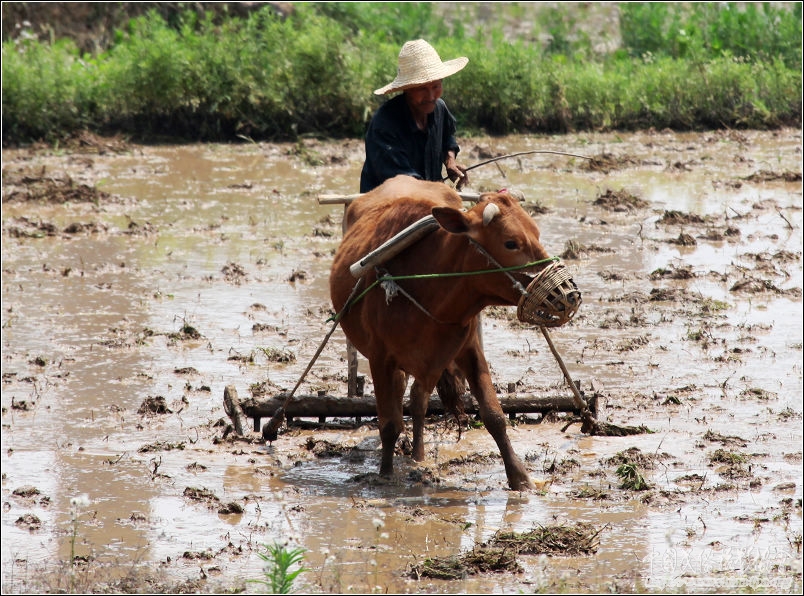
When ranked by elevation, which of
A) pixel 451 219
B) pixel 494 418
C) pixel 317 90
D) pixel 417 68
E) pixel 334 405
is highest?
pixel 417 68

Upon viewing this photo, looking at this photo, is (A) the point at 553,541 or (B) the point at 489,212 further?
(B) the point at 489,212

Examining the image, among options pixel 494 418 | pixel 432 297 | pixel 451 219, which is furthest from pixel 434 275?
pixel 494 418

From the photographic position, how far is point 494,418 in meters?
5.38

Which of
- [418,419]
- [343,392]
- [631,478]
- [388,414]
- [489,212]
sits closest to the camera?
[489,212]

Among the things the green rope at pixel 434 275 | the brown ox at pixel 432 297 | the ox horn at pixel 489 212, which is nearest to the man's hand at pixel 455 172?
the brown ox at pixel 432 297

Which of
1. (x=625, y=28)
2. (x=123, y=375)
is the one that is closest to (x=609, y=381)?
(x=123, y=375)

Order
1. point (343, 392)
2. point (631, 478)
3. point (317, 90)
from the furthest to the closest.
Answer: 1. point (317, 90)
2. point (343, 392)
3. point (631, 478)

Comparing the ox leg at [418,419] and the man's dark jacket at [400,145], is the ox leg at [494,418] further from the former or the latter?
the man's dark jacket at [400,145]

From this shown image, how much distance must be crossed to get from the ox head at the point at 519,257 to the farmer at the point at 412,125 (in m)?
1.39

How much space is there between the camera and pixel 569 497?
17.3 feet

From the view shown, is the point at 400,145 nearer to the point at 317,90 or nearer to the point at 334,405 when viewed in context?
the point at 334,405

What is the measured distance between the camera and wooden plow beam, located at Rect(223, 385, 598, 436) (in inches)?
244

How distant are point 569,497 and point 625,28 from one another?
51.0ft

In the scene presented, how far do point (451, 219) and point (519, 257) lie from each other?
34cm
